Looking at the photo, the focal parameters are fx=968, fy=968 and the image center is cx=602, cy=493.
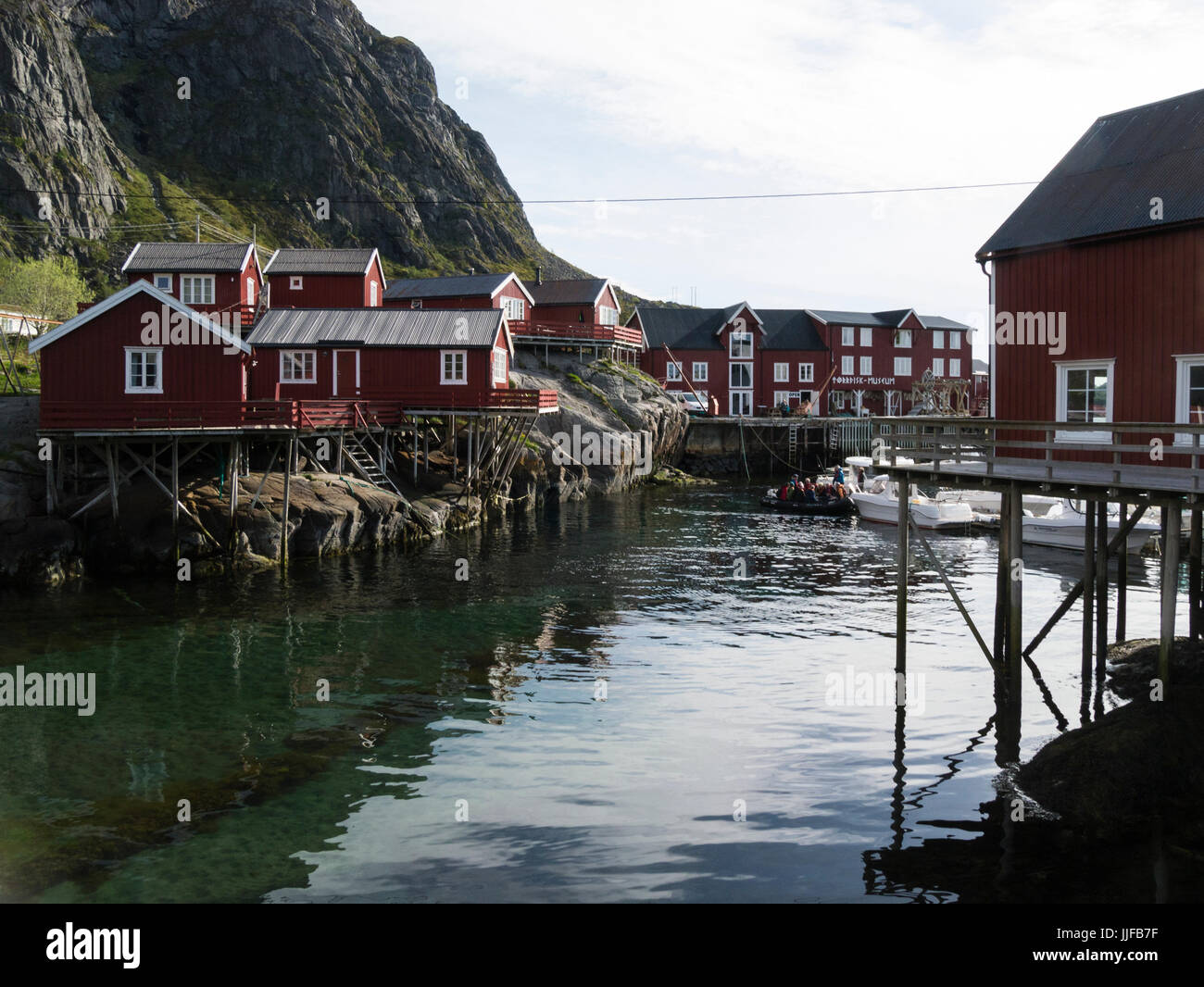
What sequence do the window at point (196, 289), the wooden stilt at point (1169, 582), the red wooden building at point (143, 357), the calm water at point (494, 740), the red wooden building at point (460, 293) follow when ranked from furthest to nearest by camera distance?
the red wooden building at point (460, 293) < the window at point (196, 289) < the red wooden building at point (143, 357) < the wooden stilt at point (1169, 582) < the calm water at point (494, 740)

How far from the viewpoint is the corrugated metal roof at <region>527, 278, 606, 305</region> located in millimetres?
70312

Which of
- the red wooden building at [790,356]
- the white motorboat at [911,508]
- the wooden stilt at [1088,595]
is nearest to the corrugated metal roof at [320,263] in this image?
the red wooden building at [790,356]

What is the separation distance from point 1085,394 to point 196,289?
147ft

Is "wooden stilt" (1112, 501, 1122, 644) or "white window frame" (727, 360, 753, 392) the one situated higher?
"white window frame" (727, 360, 753, 392)

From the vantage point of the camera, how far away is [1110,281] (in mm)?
18188

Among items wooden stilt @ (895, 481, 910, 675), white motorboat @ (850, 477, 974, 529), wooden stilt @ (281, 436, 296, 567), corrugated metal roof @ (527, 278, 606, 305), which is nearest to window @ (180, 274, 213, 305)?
wooden stilt @ (281, 436, 296, 567)

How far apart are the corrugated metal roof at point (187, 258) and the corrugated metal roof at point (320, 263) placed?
3975 millimetres

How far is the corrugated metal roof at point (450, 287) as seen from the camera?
62688 mm

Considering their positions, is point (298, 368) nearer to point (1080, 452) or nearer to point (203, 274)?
point (203, 274)

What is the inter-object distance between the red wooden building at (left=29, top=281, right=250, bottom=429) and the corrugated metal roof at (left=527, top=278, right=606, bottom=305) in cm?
4142

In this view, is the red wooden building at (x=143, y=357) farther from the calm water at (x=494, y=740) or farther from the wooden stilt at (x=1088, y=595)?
the wooden stilt at (x=1088, y=595)

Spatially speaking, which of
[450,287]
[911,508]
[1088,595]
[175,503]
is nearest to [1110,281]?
[1088,595]

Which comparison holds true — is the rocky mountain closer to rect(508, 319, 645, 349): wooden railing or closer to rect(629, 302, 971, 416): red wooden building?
rect(629, 302, 971, 416): red wooden building
